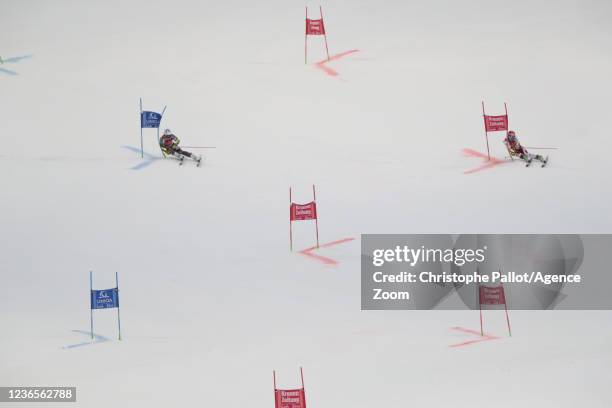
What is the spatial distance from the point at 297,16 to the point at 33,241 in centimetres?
858

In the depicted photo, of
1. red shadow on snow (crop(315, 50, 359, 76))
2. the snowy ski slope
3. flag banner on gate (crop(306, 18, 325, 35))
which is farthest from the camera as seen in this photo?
flag banner on gate (crop(306, 18, 325, 35))

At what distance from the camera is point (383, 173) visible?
79.9 ft

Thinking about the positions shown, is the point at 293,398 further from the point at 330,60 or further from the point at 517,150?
the point at 330,60

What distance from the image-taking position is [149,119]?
24547mm

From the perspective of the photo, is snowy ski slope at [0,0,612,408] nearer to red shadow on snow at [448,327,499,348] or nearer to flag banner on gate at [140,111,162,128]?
red shadow on snow at [448,327,499,348]

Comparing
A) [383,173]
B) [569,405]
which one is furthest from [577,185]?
[569,405]

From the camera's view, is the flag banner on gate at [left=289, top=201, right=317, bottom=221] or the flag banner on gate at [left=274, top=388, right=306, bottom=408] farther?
the flag banner on gate at [left=289, top=201, right=317, bottom=221]

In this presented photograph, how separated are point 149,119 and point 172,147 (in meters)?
0.63

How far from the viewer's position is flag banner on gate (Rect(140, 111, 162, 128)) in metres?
24.5

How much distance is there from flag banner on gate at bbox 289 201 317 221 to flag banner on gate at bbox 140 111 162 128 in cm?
A: 335

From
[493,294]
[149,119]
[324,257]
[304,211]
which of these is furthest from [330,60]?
[493,294]

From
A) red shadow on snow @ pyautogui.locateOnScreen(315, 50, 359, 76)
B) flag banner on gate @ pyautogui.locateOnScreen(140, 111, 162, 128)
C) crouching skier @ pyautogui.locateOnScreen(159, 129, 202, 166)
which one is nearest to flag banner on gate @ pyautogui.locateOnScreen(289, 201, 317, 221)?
crouching skier @ pyautogui.locateOnScreen(159, 129, 202, 166)

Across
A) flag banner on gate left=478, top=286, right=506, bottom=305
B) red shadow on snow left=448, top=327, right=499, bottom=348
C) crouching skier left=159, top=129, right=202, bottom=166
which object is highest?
crouching skier left=159, top=129, right=202, bottom=166

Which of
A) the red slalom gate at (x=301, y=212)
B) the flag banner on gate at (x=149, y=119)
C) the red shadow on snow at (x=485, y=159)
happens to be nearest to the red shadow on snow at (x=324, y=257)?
the red slalom gate at (x=301, y=212)
